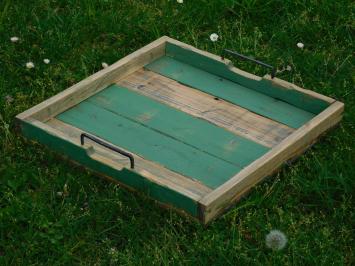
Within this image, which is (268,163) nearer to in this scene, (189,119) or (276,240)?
(276,240)

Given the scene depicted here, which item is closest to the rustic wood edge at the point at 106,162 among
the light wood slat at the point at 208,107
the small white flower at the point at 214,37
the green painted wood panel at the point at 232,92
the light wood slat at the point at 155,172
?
the light wood slat at the point at 155,172

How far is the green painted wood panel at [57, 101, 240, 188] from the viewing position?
466 cm

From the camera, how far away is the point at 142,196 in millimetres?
4465

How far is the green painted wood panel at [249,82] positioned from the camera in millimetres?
5164

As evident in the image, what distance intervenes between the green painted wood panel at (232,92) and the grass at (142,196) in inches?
9.5

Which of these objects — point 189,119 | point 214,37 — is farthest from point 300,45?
point 189,119

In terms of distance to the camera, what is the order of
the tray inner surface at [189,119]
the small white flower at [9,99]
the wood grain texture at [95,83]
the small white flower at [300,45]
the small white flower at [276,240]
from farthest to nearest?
the small white flower at [300,45], the small white flower at [9,99], the wood grain texture at [95,83], the tray inner surface at [189,119], the small white flower at [276,240]

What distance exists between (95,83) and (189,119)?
1.90 feet

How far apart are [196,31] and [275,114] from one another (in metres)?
1.11

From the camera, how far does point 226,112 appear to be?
203 inches

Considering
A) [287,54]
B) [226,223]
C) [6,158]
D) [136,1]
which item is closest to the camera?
[226,223]

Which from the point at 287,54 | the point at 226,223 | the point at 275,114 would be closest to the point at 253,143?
the point at 275,114

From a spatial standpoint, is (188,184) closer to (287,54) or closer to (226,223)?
(226,223)

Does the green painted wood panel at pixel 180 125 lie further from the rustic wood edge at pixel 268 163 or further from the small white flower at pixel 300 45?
the small white flower at pixel 300 45
